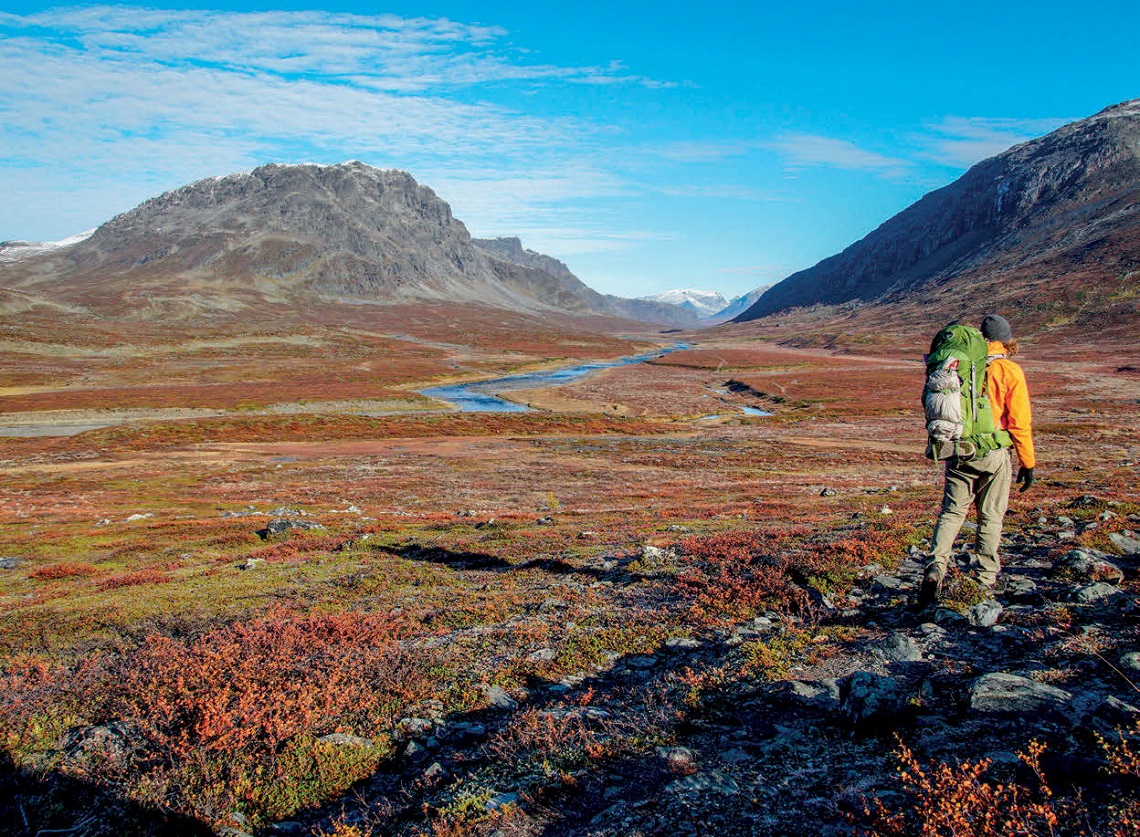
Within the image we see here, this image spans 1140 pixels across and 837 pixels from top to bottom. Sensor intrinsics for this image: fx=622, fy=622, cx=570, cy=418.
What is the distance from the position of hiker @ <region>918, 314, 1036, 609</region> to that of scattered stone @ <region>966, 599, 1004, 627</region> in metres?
0.67

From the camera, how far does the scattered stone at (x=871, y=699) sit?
218 inches

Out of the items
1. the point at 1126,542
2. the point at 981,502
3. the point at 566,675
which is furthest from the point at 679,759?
the point at 1126,542

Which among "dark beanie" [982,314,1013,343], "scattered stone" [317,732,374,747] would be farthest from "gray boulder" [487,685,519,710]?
"dark beanie" [982,314,1013,343]

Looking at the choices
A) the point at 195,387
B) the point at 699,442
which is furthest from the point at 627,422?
the point at 195,387

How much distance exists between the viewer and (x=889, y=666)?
6.87 metres

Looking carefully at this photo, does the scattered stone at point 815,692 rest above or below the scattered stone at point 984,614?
below

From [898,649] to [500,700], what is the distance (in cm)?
468

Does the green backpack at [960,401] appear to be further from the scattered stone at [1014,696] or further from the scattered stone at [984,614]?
the scattered stone at [1014,696]

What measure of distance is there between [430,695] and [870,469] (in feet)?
128

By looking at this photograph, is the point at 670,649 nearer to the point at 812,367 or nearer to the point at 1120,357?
the point at 812,367

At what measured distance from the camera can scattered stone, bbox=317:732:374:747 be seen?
252 inches

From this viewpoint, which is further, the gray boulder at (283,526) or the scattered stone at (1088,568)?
the gray boulder at (283,526)

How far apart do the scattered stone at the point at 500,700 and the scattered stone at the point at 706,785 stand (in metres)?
2.70

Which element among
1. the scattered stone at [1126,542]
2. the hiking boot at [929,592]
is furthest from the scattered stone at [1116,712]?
the scattered stone at [1126,542]
